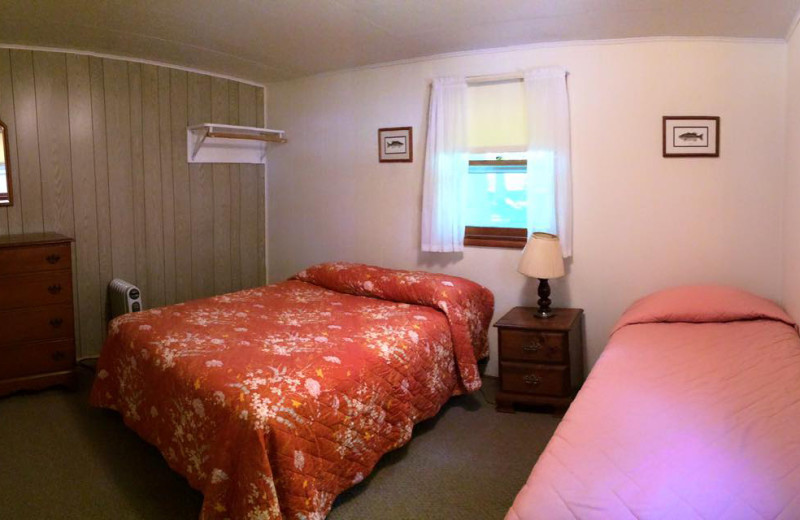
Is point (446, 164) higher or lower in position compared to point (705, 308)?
higher

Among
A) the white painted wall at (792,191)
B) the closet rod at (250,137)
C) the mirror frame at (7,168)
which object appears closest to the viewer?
the white painted wall at (792,191)

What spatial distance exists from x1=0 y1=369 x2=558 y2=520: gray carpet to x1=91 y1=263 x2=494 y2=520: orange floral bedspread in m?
0.15

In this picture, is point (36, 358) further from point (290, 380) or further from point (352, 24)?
point (352, 24)

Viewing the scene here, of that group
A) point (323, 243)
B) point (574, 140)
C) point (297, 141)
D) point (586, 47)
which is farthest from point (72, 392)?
point (586, 47)

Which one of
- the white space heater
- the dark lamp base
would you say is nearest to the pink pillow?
the dark lamp base

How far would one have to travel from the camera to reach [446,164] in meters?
3.75

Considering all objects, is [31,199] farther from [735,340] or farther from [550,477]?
[735,340]

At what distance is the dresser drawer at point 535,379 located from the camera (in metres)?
3.13

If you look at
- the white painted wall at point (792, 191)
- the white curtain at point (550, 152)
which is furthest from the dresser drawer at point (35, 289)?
the white painted wall at point (792, 191)

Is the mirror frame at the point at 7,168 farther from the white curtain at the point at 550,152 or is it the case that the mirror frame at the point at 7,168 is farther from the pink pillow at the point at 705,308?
the pink pillow at the point at 705,308

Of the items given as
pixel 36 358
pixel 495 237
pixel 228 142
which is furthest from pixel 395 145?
pixel 36 358

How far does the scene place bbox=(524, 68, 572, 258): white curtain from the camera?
11.3ft

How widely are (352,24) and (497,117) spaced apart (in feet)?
3.56

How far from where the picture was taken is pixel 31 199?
3.71m
